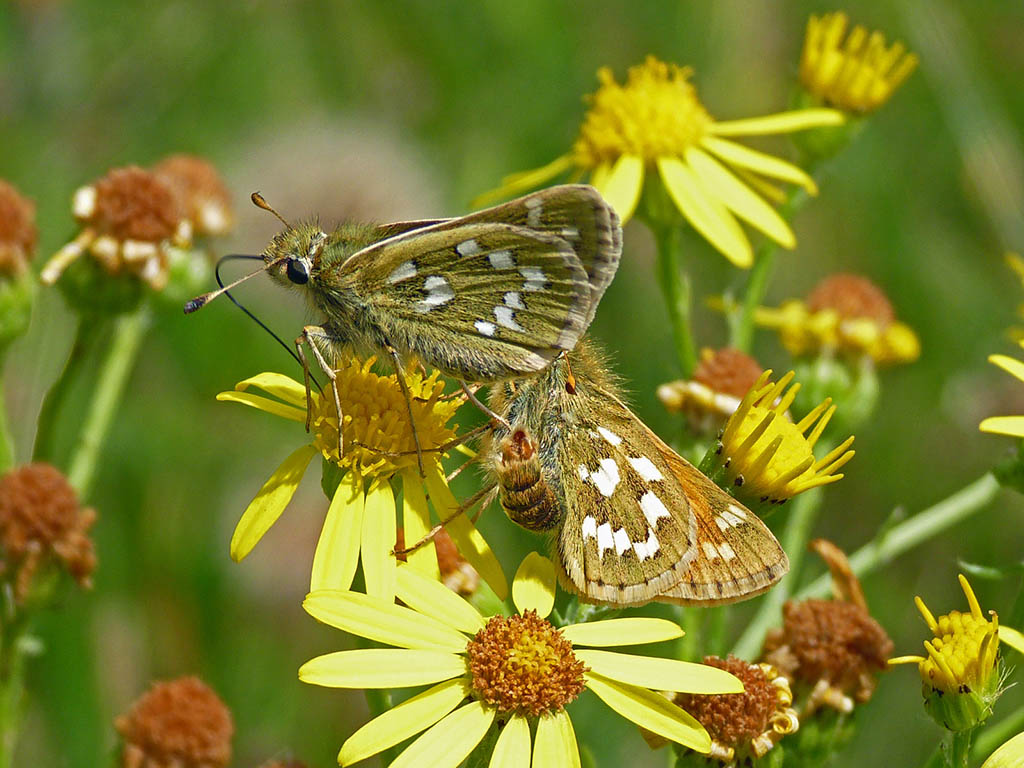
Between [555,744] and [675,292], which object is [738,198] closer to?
[675,292]

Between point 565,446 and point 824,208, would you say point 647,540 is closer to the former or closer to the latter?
point 565,446

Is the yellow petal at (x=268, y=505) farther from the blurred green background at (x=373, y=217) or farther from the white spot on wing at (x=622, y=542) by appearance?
the blurred green background at (x=373, y=217)

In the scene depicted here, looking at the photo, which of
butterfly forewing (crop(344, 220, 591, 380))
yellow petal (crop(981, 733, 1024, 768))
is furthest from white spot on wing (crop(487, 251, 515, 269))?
yellow petal (crop(981, 733, 1024, 768))

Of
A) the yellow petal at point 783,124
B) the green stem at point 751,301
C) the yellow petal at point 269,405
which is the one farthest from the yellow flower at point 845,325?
the yellow petal at point 269,405

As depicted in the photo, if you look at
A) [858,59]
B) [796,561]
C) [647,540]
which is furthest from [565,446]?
[858,59]

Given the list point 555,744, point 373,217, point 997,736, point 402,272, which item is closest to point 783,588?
point 997,736
